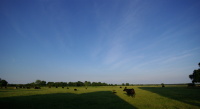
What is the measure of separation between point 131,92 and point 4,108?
74.4ft

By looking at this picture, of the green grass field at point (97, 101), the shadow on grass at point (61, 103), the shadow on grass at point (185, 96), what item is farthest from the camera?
the shadow on grass at point (185, 96)

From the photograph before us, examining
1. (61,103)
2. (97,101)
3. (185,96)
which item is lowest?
(185,96)

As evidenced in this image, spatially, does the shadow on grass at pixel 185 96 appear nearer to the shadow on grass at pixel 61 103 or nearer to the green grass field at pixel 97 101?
the green grass field at pixel 97 101

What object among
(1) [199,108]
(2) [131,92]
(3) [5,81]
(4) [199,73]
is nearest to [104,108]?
(1) [199,108]

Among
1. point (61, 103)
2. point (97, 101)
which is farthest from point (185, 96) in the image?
point (61, 103)

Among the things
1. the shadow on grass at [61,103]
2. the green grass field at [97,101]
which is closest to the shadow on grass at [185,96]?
the green grass field at [97,101]

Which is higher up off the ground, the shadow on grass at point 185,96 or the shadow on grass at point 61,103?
the shadow on grass at point 61,103

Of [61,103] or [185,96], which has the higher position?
[61,103]

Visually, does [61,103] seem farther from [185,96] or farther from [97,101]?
[185,96]

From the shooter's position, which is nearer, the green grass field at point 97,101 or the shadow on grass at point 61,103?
the shadow on grass at point 61,103

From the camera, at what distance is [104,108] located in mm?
13609

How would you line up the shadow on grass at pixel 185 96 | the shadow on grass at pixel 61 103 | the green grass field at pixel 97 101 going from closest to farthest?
the shadow on grass at pixel 61 103 → the green grass field at pixel 97 101 → the shadow on grass at pixel 185 96

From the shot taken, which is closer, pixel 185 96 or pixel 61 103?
pixel 61 103

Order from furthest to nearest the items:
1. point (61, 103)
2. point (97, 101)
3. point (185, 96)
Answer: point (185, 96)
point (97, 101)
point (61, 103)
